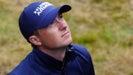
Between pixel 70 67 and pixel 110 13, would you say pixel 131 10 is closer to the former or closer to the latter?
pixel 110 13


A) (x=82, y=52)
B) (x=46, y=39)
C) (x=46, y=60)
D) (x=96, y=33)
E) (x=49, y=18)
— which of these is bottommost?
(x=96, y=33)

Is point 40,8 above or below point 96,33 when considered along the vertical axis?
above

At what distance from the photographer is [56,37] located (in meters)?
3.04

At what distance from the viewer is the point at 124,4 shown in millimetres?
7273

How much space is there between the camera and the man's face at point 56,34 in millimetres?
3027

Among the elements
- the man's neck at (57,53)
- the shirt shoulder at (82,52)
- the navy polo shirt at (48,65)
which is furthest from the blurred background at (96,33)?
the man's neck at (57,53)

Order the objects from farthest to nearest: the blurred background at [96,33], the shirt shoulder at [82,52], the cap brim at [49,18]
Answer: the blurred background at [96,33] < the shirt shoulder at [82,52] < the cap brim at [49,18]

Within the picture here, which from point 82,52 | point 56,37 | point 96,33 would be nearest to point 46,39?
point 56,37

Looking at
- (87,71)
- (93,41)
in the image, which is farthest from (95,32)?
(87,71)

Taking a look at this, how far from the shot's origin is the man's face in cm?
303

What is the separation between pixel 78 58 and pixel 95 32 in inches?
124

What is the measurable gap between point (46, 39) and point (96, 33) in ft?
11.1

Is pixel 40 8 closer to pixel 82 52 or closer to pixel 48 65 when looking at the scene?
pixel 48 65

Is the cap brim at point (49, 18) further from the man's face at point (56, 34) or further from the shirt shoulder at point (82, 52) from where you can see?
the shirt shoulder at point (82, 52)
